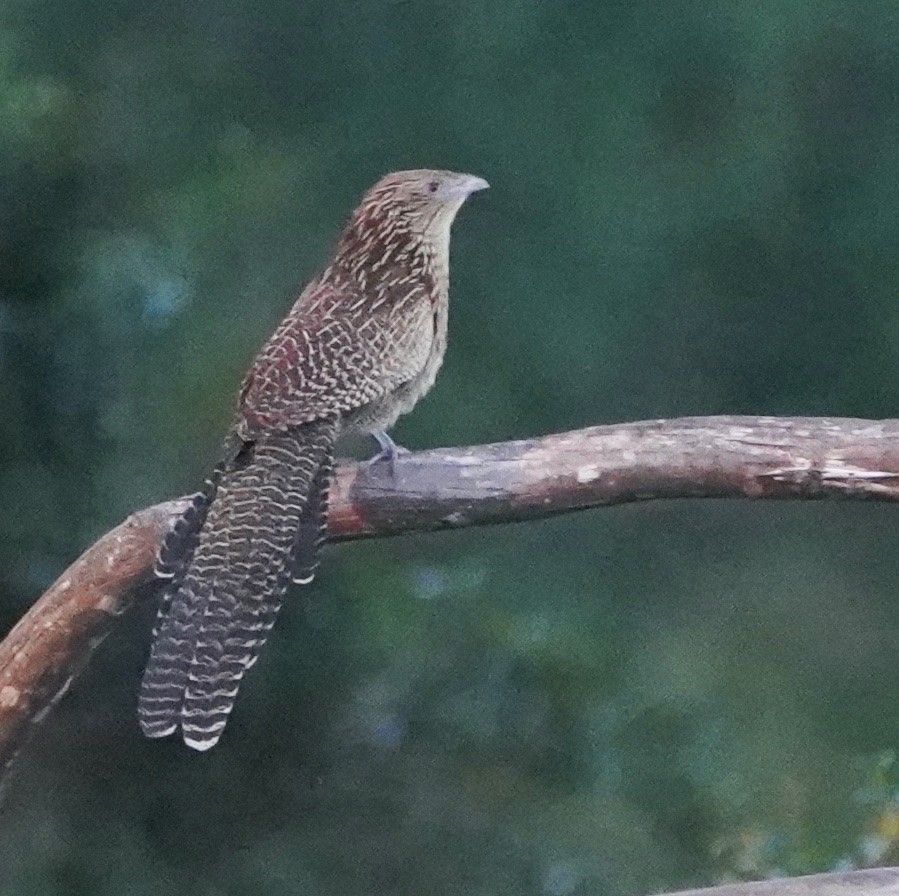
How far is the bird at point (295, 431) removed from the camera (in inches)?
71.6

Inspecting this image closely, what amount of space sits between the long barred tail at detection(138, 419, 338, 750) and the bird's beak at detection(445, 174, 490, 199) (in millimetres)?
361

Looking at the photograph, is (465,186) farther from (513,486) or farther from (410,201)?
(513,486)

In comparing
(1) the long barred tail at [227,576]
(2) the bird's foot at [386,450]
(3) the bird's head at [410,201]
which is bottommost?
(1) the long barred tail at [227,576]

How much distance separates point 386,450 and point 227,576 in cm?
25

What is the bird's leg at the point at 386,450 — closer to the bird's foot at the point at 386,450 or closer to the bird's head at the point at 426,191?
the bird's foot at the point at 386,450

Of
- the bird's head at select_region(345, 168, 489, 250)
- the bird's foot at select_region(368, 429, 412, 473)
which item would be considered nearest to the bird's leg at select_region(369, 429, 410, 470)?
the bird's foot at select_region(368, 429, 412, 473)

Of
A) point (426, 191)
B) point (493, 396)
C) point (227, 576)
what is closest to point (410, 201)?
point (426, 191)

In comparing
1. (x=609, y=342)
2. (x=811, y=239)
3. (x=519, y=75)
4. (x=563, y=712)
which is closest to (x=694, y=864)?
(x=563, y=712)

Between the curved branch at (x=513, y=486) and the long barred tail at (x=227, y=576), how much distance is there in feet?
0.19

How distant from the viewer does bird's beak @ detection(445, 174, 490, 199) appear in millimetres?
1931

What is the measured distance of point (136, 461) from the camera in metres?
1.95

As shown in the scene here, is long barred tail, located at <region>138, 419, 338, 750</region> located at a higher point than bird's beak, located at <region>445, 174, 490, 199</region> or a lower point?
lower

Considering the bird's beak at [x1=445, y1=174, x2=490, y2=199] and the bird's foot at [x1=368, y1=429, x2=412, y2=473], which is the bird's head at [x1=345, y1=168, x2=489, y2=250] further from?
the bird's foot at [x1=368, y1=429, x2=412, y2=473]

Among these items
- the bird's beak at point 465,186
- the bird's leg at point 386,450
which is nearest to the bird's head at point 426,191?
the bird's beak at point 465,186
